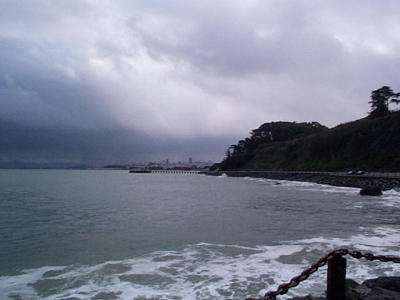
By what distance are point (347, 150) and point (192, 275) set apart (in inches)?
3231

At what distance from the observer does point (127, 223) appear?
65.0 ft

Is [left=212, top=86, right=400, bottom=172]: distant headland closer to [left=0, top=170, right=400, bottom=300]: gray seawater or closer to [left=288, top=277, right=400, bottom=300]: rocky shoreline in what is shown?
[left=0, top=170, right=400, bottom=300]: gray seawater

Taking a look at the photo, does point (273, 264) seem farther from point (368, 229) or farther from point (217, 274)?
point (368, 229)

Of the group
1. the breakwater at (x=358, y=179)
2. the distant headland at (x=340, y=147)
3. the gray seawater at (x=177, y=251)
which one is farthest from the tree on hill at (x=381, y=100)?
the gray seawater at (x=177, y=251)

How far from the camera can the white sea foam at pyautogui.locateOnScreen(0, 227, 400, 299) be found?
27.5ft

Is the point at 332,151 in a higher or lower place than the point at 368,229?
higher

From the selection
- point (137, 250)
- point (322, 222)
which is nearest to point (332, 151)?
point (322, 222)

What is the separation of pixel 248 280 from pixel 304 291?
5.09 ft

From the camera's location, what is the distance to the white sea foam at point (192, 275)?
27.5 ft

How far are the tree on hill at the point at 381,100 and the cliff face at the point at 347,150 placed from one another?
3.80m

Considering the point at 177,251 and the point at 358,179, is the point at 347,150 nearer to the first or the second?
the point at 358,179

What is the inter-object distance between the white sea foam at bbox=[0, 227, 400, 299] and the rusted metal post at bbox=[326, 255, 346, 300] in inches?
138

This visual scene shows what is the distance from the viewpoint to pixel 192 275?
965 centimetres

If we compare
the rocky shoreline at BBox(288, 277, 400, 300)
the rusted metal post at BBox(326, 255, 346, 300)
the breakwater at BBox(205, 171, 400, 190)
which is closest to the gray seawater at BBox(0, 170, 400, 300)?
the rocky shoreline at BBox(288, 277, 400, 300)
